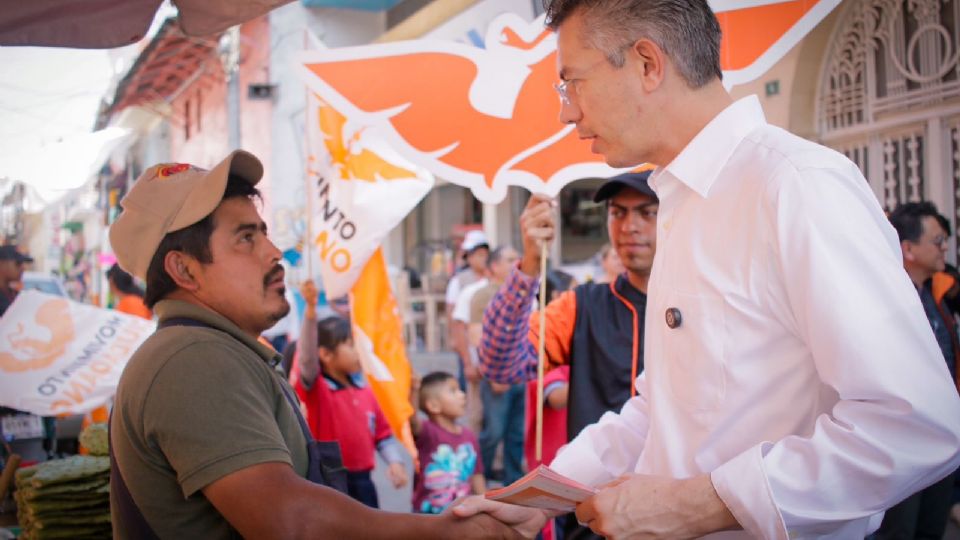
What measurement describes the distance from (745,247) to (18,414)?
17.0 ft

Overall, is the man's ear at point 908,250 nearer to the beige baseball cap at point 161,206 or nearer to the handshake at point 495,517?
the handshake at point 495,517

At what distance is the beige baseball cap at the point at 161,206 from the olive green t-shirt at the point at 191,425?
330 millimetres

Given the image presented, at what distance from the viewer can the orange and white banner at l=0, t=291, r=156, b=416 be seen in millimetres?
3918

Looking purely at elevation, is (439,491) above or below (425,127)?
below

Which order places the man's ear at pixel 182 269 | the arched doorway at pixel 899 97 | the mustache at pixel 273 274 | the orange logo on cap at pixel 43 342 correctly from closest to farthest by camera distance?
the man's ear at pixel 182 269 < the mustache at pixel 273 274 < the orange logo on cap at pixel 43 342 < the arched doorway at pixel 899 97

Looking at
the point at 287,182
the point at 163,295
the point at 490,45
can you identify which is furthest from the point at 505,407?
the point at 287,182

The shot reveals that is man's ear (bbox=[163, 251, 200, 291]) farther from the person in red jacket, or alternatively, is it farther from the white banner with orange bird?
the person in red jacket

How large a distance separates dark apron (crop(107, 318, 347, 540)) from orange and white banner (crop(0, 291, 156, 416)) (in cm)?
217

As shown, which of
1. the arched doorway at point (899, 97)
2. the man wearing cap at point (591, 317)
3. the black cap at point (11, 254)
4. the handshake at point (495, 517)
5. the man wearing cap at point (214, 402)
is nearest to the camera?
the man wearing cap at point (214, 402)

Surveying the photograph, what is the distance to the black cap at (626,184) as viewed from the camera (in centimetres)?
314

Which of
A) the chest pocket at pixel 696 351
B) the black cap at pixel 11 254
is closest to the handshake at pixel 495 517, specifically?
the chest pocket at pixel 696 351

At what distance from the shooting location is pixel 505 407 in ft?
23.0

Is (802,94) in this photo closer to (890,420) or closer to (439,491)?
(439,491)

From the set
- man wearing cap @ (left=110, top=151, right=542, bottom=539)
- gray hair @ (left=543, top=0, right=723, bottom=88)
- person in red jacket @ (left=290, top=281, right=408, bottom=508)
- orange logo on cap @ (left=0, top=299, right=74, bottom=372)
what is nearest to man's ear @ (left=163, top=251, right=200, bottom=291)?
man wearing cap @ (left=110, top=151, right=542, bottom=539)
